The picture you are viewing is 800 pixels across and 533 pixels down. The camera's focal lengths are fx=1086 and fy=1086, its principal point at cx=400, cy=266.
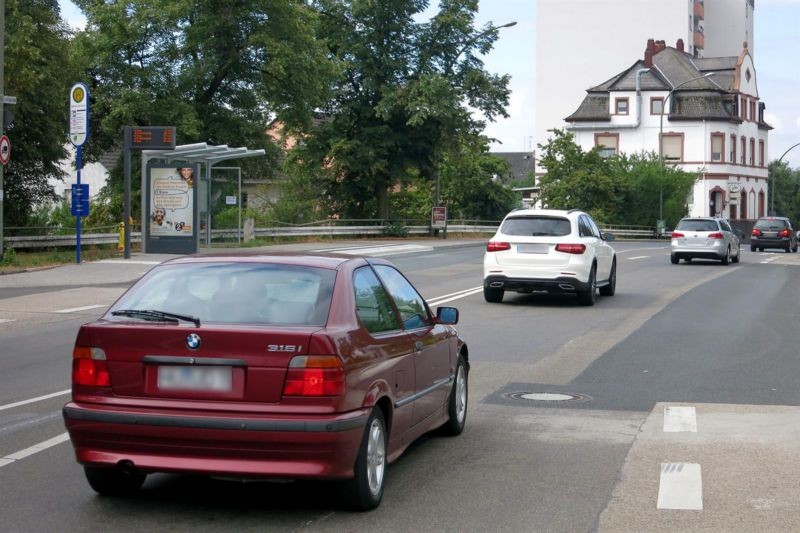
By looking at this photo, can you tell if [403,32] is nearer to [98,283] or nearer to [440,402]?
[98,283]

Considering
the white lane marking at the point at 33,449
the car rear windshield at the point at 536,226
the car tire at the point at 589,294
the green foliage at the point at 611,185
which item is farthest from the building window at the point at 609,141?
the white lane marking at the point at 33,449

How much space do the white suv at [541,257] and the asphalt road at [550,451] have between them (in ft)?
9.89

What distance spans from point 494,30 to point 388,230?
10.7 meters

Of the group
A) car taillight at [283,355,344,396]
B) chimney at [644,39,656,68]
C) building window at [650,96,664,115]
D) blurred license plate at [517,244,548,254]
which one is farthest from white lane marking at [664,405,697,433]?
chimney at [644,39,656,68]

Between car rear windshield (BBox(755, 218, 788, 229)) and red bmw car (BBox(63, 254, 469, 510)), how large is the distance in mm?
48916

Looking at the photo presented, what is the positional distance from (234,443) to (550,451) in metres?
2.94

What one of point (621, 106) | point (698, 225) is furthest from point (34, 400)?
point (621, 106)

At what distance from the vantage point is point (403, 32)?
5016 centimetres

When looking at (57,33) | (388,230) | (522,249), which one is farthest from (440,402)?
(388,230)

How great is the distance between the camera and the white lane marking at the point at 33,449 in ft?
23.9

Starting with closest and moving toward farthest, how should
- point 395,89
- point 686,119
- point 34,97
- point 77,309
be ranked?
point 77,309
point 34,97
point 395,89
point 686,119

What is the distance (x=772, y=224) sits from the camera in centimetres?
5234

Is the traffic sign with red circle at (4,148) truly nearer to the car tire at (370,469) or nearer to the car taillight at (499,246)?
the car taillight at (499,246)

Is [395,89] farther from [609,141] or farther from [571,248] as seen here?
[609,141]
